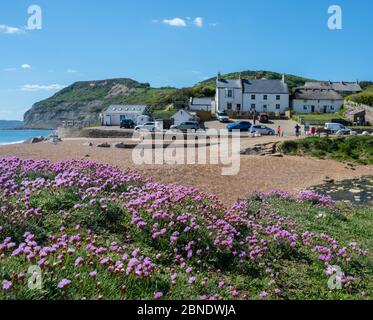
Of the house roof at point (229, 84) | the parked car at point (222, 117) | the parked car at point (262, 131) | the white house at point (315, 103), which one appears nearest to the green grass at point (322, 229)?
the parked car at point (262, 131)

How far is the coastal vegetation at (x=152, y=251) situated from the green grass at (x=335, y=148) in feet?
74.4

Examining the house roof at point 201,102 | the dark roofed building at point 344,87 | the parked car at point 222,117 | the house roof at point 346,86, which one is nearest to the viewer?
the parked car at point 222,117

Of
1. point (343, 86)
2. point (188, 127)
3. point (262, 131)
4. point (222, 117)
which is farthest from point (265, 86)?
point (343, 86)

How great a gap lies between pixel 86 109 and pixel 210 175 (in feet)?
588

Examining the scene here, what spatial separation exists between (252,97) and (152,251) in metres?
73.2

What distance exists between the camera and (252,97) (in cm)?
7756

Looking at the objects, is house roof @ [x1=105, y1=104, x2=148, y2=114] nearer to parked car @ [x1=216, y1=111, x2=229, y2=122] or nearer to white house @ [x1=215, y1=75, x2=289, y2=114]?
parked car @ [x1=216, y1=111, x2=229, y2=122]

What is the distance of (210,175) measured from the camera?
798 inches

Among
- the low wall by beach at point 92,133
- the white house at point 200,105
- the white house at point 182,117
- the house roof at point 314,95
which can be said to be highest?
the house roof at point 314,95

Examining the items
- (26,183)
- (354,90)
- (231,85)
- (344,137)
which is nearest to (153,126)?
(344,137)

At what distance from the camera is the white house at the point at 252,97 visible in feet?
252

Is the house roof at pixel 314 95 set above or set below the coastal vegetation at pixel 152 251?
above

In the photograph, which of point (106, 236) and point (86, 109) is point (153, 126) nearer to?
point (106, 236)

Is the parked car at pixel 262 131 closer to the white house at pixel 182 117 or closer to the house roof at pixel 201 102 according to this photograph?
the white house at pixel 182 117
